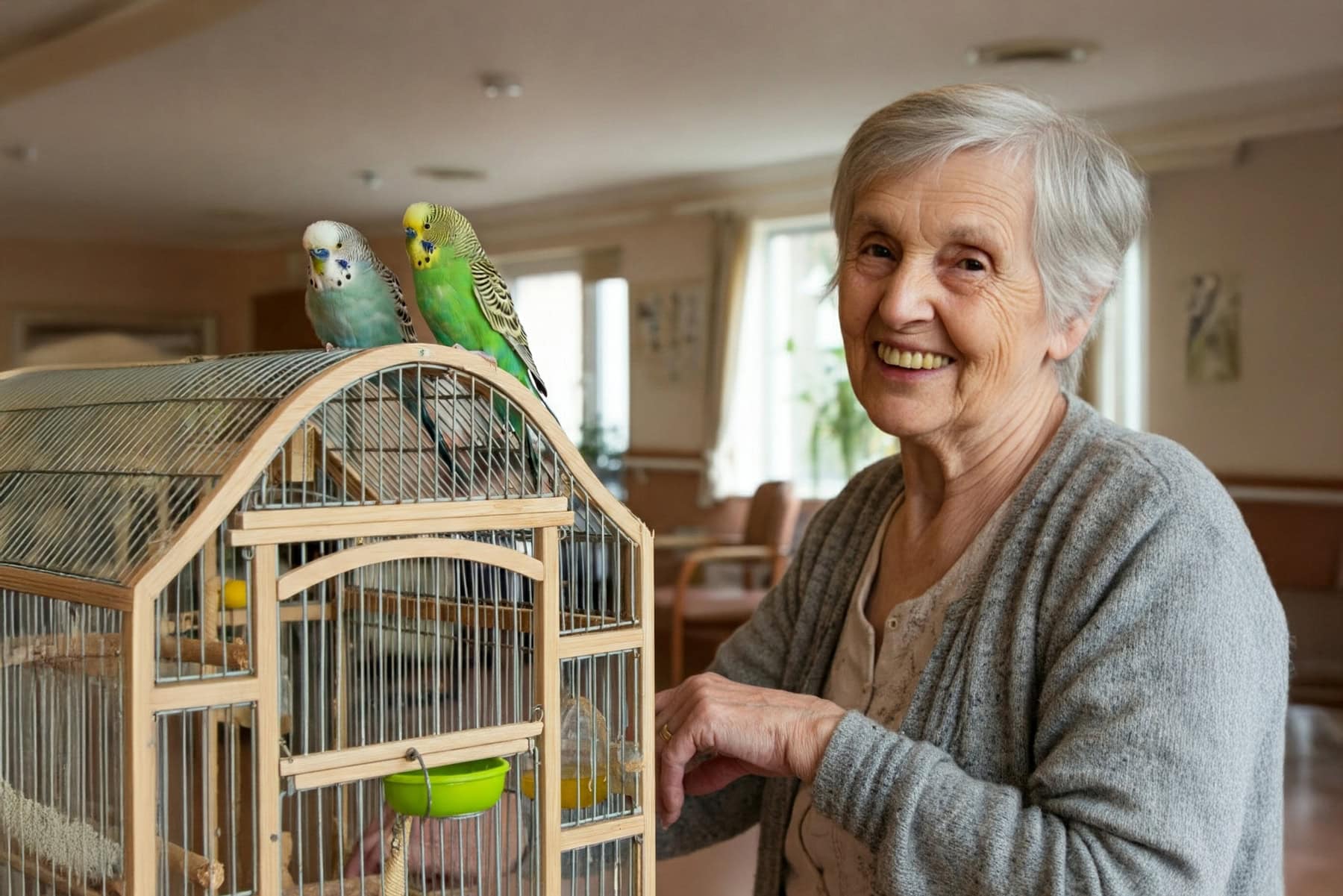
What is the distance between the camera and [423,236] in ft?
4.54

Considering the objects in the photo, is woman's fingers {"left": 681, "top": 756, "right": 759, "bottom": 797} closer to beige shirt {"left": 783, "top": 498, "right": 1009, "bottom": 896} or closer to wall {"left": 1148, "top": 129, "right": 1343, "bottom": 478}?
beige shirt {"left": 783, "top": 498, "right": 1009, "bottom": 896}

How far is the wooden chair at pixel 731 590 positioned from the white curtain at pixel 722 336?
1.33 meters

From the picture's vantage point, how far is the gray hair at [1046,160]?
141 centimetres

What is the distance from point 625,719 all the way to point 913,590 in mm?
393

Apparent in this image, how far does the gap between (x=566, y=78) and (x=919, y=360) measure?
170 inches

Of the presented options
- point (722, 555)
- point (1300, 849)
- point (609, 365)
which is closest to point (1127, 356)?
point (722, 555)

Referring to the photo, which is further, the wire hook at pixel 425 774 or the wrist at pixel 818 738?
the wrist at pixel 818 738

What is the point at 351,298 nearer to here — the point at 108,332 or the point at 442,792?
the point at 442,792

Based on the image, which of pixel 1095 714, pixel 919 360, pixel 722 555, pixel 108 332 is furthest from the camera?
pixel 108 332

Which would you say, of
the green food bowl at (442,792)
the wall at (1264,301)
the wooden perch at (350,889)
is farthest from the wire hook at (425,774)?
the wall at (1264,301)

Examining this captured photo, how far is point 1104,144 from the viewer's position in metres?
1.47

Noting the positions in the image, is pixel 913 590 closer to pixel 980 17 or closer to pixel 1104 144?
pixel 1104 144

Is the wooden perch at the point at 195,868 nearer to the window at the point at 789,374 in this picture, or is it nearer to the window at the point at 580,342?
the window at the point at 789,374

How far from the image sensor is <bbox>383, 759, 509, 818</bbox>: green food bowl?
46.9 inches
